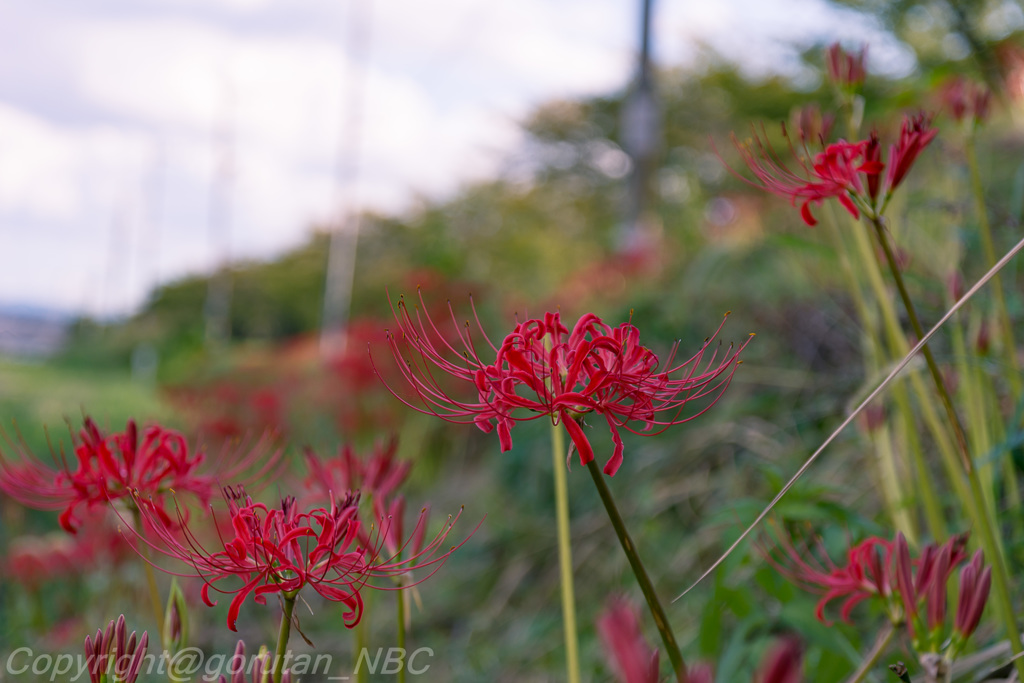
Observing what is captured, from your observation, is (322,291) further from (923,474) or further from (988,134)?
(923,474)

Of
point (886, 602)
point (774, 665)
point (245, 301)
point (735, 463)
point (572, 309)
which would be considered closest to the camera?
point (774, 665)

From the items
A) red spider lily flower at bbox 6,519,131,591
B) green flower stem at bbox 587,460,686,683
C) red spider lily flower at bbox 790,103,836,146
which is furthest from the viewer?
red spider lily flower at bbox 6,519,131,591

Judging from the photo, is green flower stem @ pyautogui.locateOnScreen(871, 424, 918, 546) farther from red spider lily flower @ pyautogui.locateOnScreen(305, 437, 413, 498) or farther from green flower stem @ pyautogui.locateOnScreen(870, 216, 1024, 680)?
red spider lily flower @ pyautogui.locateOnScreen(305, 437, 413, 498)

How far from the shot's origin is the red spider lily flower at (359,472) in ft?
2.96

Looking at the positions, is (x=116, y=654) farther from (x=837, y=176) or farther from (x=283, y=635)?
(x=837, y=176)

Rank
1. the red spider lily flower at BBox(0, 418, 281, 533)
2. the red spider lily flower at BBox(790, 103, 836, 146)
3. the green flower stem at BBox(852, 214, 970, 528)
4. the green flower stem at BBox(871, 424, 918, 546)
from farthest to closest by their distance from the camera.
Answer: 1. the green flower stem at BBox(871, 424, 918, 546)
2. the red spider lily flower at BBox(790, 103, 836, 146)
3. the green flower stem at BBox(852, 214, 970, 528)
4. the red spider lily flower at BBox(0, 418, 281, 533)

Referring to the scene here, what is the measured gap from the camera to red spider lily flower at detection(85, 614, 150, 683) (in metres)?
0.67

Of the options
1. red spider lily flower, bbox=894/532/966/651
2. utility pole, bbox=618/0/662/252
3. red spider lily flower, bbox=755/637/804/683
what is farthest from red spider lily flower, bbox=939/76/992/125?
utility pole, bbox=618/0/662/252

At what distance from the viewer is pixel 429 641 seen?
104 inches

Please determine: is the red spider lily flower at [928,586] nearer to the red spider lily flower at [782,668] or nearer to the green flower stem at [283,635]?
the red spider lily flower at [782,668]

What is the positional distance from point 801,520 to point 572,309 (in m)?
3.04

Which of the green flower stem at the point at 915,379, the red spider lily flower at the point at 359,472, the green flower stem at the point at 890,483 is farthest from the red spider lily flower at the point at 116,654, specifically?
the green flower stem at the point at 890,483

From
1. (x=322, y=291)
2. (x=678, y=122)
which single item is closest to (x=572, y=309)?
(x=678, y=122)

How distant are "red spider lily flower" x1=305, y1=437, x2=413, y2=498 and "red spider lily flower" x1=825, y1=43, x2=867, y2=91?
856 millimetres
